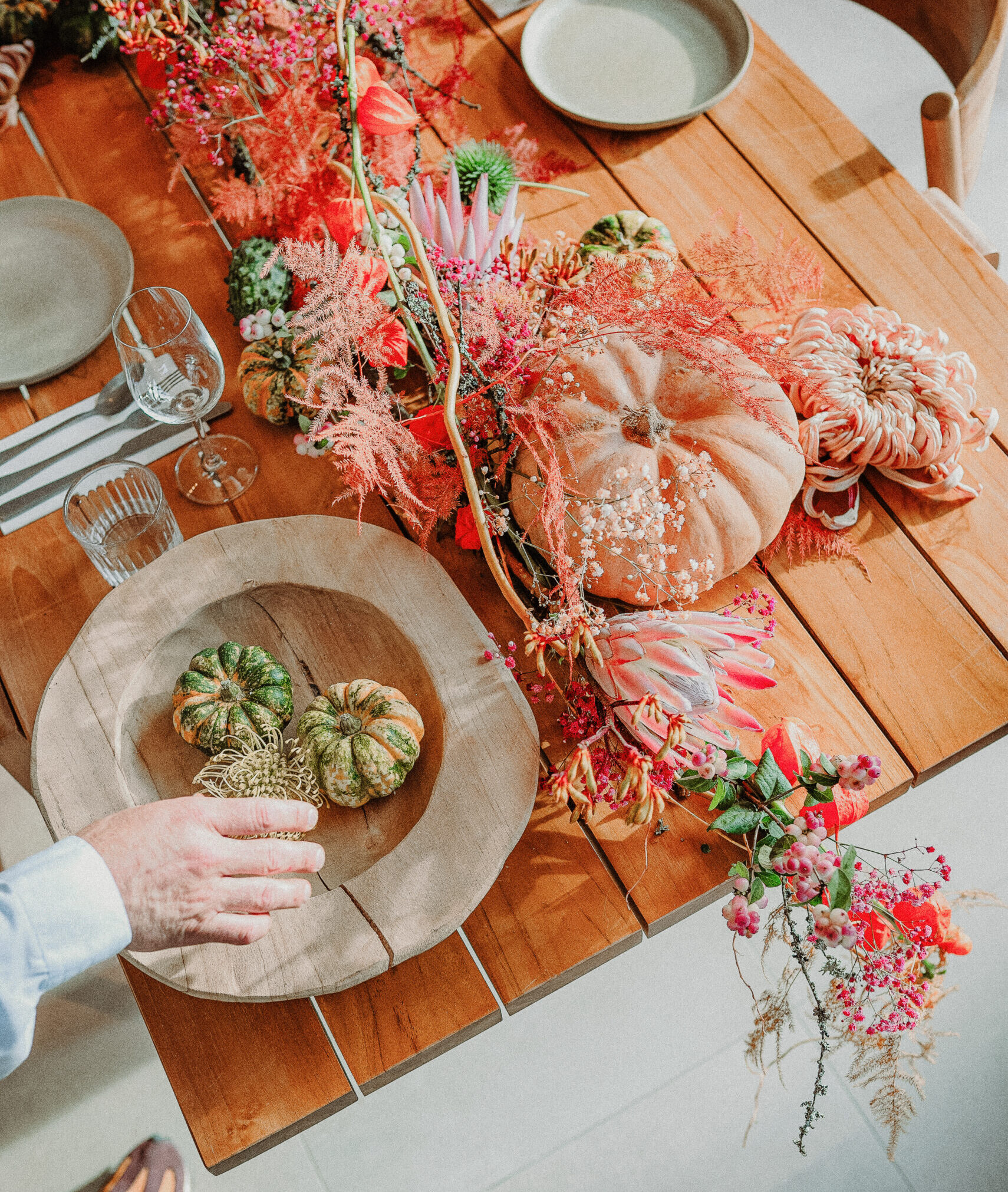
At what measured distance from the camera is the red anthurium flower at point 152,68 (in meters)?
1.34

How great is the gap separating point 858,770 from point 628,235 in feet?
2.57

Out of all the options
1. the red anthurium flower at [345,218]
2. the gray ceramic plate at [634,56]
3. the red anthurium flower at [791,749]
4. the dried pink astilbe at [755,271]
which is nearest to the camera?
the red anthurium flower at [791,749]

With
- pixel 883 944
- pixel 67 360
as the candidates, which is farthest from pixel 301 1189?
pixel 67 360

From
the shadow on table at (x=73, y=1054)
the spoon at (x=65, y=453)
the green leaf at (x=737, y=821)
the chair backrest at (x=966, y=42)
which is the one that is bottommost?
the shadow on table at (x=73, y=1054)

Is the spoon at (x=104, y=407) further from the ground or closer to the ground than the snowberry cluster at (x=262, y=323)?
closer to the ground

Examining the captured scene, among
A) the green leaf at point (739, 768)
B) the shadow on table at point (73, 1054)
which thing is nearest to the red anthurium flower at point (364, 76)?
the green leaf at point (739, 768)

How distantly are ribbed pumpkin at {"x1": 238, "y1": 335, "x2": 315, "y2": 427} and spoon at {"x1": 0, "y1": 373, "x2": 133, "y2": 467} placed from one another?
7.4 inches

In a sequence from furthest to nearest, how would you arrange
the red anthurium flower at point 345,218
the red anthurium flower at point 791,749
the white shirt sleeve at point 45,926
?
the red anthurium flower at point 345,218 → the red anthurium flower at point 791,749 → the white shirt sleeve at point 45,926

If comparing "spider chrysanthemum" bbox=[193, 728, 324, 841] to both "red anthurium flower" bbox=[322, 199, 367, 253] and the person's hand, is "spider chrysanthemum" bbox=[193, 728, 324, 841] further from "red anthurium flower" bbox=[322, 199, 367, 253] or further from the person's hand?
"red anthurium flower" bbox=[322, 199, 367, 253]

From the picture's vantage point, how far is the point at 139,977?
953 mm

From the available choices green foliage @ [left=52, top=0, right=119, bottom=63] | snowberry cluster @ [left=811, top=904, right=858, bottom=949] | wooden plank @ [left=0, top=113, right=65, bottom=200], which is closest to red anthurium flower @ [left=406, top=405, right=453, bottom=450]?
snowberry cluster @ [left=811, top=904, right=858, bottom=949]

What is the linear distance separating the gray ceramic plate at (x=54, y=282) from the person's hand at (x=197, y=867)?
2.49 feet

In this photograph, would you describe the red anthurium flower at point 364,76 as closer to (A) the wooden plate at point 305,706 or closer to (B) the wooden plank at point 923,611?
(A) the wooden plate at point 305,706

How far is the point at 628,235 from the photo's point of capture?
4.17 ft
